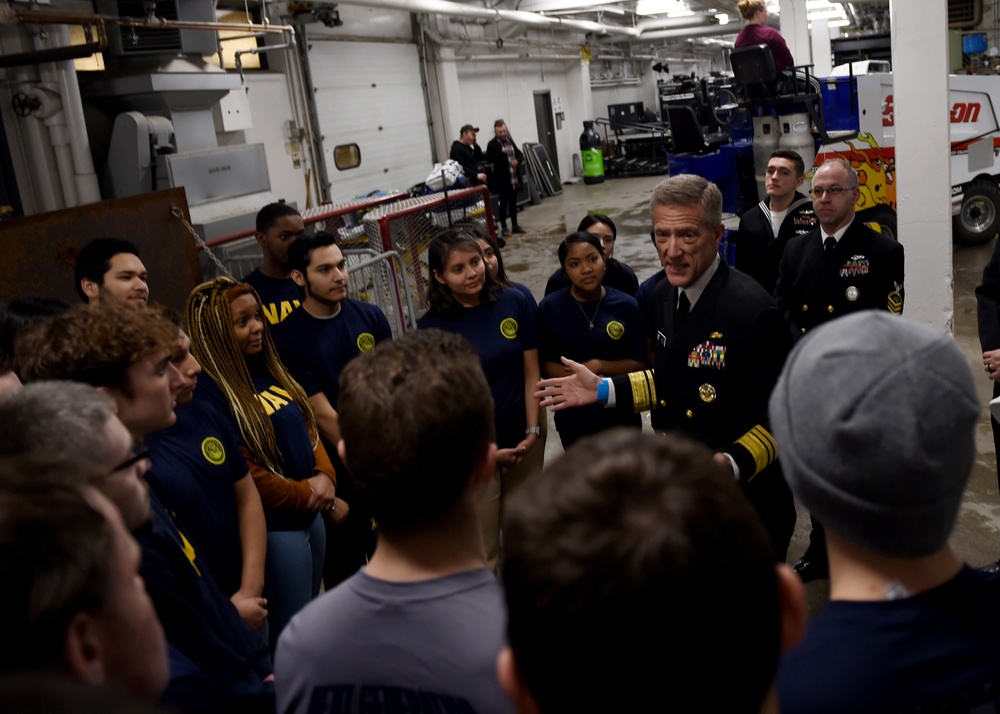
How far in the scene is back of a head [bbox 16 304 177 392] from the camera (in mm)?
1865

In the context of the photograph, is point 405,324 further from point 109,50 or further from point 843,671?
point 843,671

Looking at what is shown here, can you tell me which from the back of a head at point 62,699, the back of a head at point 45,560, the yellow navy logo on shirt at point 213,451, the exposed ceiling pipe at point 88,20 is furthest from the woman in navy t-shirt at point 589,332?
the exposed ceiling pipe at point 88,20

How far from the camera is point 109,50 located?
621cm

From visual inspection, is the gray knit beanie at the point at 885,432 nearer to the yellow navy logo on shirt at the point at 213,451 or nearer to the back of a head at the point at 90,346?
the back of a head at the point at 90,346

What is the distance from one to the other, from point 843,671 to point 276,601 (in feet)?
6.35

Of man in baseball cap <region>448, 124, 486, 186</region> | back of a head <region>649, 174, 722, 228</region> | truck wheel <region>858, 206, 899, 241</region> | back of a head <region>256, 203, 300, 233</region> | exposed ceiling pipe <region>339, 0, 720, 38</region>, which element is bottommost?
truck wheel <region>858, 206, 899, 241</region>

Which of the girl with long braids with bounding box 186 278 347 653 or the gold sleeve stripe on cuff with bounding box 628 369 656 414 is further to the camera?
the gold sleeve stripe on cuff with bounding box 628 369 656 414

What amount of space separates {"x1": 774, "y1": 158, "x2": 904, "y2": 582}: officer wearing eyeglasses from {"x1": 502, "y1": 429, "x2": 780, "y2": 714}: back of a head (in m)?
2.80

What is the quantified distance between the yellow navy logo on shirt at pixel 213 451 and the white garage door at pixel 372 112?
9.29 meters

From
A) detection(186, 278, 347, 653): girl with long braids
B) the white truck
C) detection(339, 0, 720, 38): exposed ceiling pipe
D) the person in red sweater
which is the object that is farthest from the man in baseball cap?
detection(186, 278, 347, 653): girl with long braids

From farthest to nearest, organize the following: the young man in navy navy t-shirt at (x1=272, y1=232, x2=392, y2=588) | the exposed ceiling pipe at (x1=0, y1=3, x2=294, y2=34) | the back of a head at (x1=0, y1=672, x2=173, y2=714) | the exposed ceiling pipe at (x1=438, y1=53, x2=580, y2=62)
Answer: the exposed ceiling pipe at (x1=438, y1=53, x2=580, y2=62) → the exposed ceiling pipe at (x1=0, y1=3, x2=294, y2=34) → the young man in navy navy t-shirt at (x1=272, y1=232, x2=392, y2=588) → the back of a head at (x1=0, y1=672, x2=173, y2=714)

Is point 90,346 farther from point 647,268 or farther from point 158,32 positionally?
point 647,268

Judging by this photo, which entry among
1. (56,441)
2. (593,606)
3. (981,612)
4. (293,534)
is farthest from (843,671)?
(293,534)

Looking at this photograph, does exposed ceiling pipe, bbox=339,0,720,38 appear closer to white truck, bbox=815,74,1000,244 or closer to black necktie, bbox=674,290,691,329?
white truck, bbox=815,74,1000,244
